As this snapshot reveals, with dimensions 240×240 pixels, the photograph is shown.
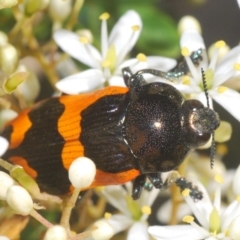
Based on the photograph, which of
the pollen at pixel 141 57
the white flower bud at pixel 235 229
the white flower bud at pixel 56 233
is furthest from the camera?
the pollen at pixel 141 57

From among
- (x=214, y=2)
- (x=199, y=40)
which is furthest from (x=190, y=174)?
(x=214, y=2)

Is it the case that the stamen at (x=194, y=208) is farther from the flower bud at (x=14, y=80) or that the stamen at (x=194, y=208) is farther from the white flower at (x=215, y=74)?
the flower bud at (x=14, y=80)

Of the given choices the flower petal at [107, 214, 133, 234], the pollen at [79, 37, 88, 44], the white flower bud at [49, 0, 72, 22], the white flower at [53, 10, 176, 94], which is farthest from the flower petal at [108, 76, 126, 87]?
the flower petal at [107, 214, 133, 234]

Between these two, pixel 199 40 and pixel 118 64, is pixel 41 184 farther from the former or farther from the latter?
pixel 199 40

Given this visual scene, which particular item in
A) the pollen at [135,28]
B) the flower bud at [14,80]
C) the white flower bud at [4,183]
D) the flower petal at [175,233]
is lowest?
the flower petal at [175,233]

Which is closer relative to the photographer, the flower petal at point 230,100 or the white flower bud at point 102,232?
the white flower bud at point 102,232

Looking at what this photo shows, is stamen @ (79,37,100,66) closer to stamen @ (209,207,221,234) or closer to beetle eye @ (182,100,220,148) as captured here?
beetle eye @ (182,100,220,148)

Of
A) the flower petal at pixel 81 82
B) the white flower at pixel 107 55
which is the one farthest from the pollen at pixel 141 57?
the flower petal at pixel 81 82

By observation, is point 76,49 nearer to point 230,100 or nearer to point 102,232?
point 230,100
